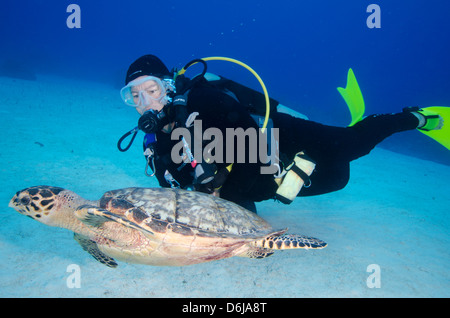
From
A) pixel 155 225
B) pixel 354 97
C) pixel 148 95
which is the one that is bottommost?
pixel 155 225

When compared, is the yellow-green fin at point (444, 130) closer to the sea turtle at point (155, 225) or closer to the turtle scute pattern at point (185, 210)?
the sea turtle at point (155, 225)

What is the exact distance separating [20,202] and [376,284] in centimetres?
401

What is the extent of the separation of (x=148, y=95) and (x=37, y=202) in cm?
185

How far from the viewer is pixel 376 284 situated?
2518mm

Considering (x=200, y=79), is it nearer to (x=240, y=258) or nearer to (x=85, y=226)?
(x=85, y=226)

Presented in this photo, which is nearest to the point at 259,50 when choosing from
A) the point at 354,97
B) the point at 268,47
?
the point at 268,47

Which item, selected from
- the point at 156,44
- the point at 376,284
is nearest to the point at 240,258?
the point at 376,284

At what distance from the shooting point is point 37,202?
8.11ft

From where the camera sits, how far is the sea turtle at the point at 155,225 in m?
2.29

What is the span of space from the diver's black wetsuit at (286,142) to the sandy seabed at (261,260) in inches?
36.2

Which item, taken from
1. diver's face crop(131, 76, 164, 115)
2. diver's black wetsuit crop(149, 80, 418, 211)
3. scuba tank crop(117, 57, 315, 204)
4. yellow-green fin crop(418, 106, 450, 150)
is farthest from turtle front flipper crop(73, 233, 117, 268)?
yellow-green fin crop(418, 106, 450, 150)

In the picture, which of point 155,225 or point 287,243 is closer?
point 155,225

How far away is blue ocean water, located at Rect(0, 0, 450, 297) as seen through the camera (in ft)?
70.0

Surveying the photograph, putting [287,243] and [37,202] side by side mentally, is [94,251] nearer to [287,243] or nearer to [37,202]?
[37,202]
